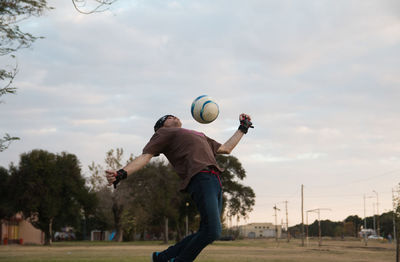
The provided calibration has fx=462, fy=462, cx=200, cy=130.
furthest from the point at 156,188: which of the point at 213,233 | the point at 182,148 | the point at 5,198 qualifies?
the point at 213,233

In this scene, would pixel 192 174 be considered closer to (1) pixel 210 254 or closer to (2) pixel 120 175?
(2) pixel 120 175

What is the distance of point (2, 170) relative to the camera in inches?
2244

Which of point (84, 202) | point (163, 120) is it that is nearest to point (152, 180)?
point (84, 202)

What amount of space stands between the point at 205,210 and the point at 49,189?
167 ft

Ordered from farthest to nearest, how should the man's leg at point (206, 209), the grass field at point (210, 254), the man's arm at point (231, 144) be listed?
the grass field at point (210, 254), the man's arm at point (231, 144), the man's leg at point (206, 209)

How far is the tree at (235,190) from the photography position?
6688 centimetres

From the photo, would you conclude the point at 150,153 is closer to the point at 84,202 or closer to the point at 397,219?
the point at 397,219

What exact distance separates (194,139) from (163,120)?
29.8 inches

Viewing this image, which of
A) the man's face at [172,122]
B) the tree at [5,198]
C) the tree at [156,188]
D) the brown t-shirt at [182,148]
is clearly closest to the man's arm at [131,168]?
→ the brown t-shirt at [182,148]

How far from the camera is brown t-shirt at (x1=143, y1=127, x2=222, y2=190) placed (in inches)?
243

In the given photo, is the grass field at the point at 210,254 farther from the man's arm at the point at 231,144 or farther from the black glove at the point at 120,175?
Result: the black glove at the point at 120,175

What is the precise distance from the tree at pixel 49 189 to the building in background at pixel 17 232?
11.8m

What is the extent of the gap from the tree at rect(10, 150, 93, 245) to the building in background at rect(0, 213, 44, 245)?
38.6 feet

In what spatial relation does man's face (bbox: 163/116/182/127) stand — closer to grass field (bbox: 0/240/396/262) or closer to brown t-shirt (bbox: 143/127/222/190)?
brown t-shirt (bbox: 143/127/222/190)
